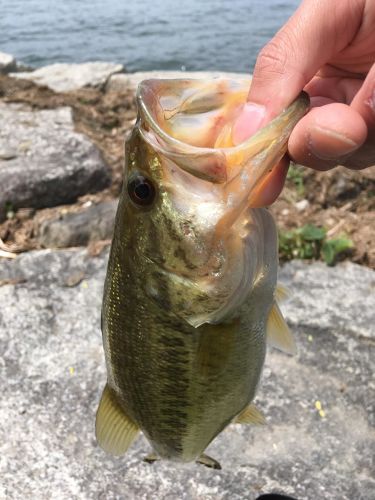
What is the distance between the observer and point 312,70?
2.03 m

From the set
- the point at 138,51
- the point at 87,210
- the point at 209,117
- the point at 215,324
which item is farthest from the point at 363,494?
the point at 138,51

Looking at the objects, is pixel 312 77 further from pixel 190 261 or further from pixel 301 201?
pixel 301 201

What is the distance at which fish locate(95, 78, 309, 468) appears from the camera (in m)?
1.70

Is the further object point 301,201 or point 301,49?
point 301,201

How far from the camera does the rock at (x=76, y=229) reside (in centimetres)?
499

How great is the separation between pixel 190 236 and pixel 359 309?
2750 millimetres

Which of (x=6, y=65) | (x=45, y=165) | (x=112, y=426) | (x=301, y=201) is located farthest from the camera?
(x=6, y=65)

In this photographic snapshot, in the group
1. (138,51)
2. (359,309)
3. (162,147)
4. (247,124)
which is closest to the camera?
(162,147)

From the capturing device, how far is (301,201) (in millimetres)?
5566

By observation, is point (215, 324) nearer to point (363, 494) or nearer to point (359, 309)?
point (363, 494)

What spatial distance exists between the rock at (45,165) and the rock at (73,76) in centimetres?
→ 231

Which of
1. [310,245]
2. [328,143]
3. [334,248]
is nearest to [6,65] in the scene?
[310,245]

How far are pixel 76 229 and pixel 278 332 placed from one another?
3.15m

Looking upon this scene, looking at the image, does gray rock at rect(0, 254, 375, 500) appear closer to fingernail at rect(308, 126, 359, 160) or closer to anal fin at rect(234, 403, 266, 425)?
anal fin at rect(234, 403, 266, 425)
